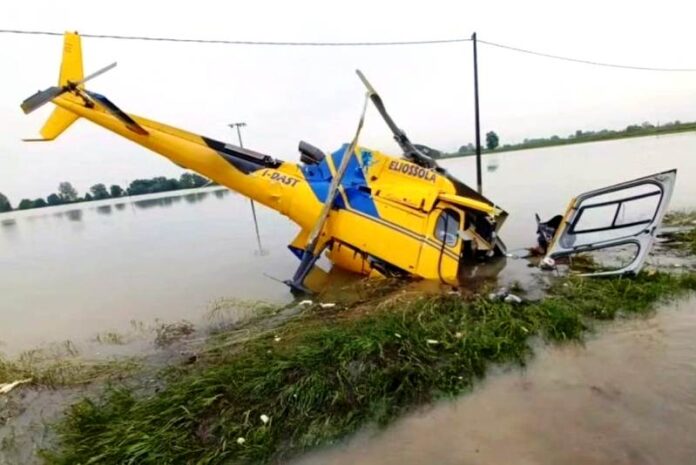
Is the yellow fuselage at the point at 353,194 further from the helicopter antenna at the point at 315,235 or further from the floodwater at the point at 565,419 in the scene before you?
the floodwater at the point at 565,419

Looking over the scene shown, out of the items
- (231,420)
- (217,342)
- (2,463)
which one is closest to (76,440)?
(2,463)

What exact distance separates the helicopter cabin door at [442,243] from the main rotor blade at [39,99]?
8.34m

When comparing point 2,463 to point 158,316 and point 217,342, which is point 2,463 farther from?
point 158,316

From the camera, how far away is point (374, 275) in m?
9.22

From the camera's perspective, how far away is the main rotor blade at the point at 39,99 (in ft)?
28.5

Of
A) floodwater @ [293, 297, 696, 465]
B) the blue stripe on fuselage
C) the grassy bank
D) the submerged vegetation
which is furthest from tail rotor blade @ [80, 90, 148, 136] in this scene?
floodwater @ [293, 297, 696, 465]

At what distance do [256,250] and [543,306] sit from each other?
11367 mm

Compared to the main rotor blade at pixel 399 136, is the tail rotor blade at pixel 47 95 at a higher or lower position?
higher

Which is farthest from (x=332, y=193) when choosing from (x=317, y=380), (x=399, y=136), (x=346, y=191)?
(x=317, y=380)

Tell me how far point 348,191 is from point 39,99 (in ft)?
→ 21.9

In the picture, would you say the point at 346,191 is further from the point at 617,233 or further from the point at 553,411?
the point at 553,411

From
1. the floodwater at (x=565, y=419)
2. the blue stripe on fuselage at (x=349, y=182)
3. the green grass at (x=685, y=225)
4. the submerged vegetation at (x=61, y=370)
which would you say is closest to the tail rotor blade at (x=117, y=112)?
the blue stripe on fuselage at (x=349, y=182)

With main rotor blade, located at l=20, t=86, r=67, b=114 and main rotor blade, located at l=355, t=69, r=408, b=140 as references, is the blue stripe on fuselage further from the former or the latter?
main rotor blade, located at l=20, t=86, r=67, b=114

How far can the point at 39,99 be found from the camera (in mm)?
8984
